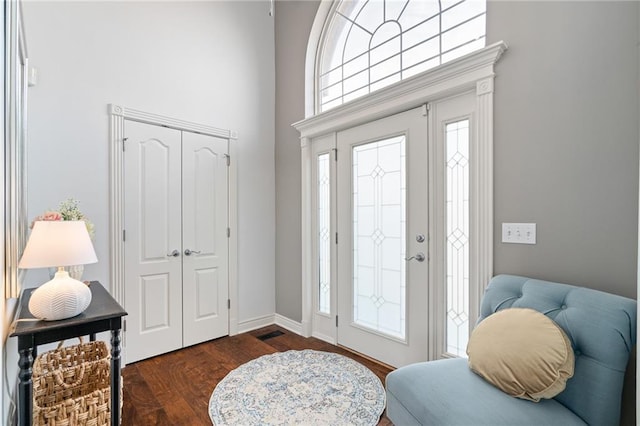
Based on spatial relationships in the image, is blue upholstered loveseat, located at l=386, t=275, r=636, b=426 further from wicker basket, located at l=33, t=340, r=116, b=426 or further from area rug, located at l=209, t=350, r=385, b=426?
wicker basket, located at l=33, t=340, r=116, b=426

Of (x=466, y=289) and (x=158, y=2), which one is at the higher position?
(x=158, y=2)

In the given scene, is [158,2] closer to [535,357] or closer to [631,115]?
[631,115]

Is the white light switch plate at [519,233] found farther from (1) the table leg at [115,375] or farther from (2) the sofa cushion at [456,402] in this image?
(1) the table leg at [115,375]

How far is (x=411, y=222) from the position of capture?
254 centimetres

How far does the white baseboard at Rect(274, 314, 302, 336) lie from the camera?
11.3 ft

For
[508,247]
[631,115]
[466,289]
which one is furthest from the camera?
[466,289]

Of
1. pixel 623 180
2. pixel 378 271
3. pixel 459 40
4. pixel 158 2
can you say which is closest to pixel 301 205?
pixel 378 271

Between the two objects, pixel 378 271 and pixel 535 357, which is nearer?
pixel 535 357

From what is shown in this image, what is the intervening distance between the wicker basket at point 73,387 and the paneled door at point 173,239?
0.78 metres

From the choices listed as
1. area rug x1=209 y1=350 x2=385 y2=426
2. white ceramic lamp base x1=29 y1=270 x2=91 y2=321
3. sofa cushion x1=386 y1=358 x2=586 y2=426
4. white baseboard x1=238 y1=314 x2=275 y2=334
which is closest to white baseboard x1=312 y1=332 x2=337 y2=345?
area rug x1=209 y1=350 x2=385 y2=426

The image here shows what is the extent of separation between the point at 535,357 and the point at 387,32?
259 centimetres

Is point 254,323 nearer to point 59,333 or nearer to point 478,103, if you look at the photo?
point 59,333

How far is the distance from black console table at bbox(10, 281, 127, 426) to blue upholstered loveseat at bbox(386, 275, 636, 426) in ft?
4.62

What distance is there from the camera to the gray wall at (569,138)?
161 centimetres
